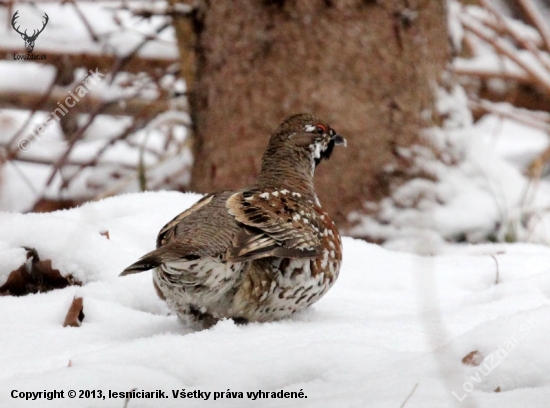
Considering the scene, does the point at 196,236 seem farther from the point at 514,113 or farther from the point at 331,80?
the point at 514,113

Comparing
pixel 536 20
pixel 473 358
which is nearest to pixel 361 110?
pixel 536 20

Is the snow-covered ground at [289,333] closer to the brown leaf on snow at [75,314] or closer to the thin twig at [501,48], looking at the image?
the brown leaf on snow at [75,314]

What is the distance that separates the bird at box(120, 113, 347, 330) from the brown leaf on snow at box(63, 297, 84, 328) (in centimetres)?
28

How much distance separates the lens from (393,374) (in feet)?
6.88

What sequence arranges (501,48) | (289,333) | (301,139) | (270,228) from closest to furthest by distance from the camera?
(289,333), (270,228), (301,139), (501,48)

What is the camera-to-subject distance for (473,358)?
2121mm

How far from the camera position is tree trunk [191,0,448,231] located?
4.94 m

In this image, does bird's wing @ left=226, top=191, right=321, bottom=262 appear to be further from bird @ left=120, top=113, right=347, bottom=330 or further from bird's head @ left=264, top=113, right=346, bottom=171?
bird's head @ left=264, top=113, right=346, bottom=171

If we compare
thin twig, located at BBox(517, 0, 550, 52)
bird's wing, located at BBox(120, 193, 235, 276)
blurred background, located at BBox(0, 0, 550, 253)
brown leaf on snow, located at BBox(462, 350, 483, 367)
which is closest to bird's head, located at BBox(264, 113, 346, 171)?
bird's wing, located at BBox(120, 193, 235, 276)

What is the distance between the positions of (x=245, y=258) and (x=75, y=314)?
64cm

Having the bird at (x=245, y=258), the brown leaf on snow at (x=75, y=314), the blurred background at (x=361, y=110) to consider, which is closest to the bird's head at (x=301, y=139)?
the bird at (x=245, y=258)

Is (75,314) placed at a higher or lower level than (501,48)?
lower

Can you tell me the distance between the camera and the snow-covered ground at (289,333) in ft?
6.61

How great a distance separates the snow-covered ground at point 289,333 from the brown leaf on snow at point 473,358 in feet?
0.05
